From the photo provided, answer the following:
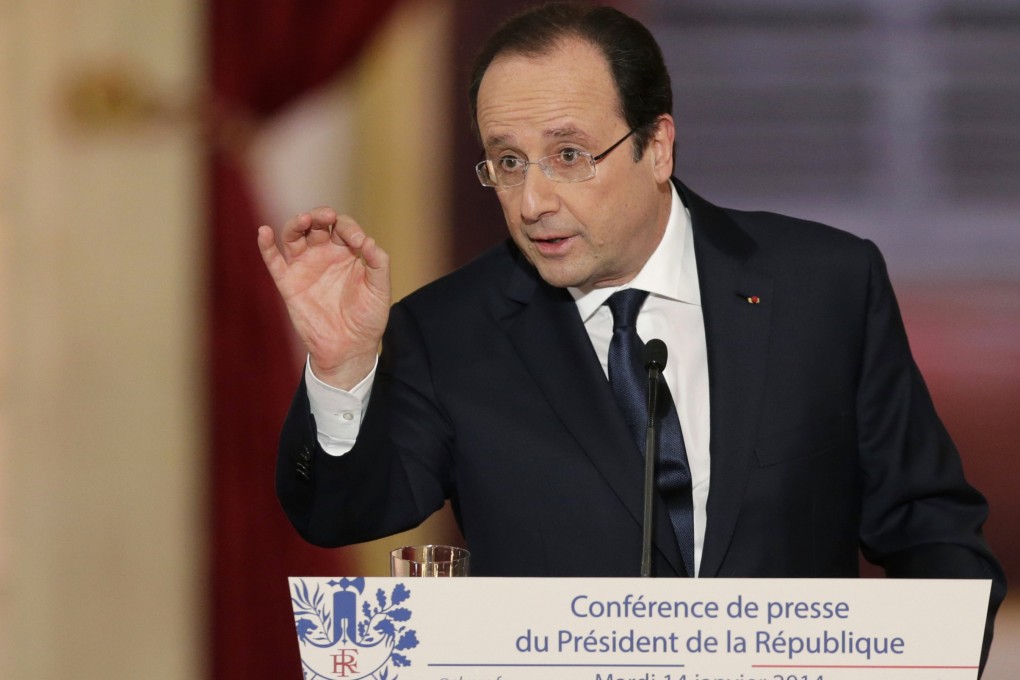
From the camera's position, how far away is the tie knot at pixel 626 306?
1872 mm

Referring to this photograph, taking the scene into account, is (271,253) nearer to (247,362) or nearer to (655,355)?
(655,355)

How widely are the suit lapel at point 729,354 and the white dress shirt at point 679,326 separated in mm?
36

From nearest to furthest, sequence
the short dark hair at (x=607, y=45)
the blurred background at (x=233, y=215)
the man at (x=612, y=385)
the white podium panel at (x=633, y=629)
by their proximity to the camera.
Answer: the white podium panel at (x=633, y=629) < the man at (x=612, y=385) < the short dark hair at (x=607, y=45) < the blurred background at (x=233, y=215)

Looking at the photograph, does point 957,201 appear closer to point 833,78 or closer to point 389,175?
point 833,78

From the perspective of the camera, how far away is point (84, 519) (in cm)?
345

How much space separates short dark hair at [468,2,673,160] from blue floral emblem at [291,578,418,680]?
92 cm

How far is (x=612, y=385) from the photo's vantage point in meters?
1.84

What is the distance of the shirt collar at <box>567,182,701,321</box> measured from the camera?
193 centimetres

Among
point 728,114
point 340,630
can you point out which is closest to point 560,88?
point 340,630

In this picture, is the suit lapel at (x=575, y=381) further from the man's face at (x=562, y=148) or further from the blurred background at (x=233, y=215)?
the blurred background at (x=233, y=215)

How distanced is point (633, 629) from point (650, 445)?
0.27 meters

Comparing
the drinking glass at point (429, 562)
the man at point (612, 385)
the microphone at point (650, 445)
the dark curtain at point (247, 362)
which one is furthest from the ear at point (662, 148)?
the dark curtain at point (247, 362)

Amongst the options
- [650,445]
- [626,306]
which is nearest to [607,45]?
[626,306]

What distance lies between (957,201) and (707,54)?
779 millimetres
